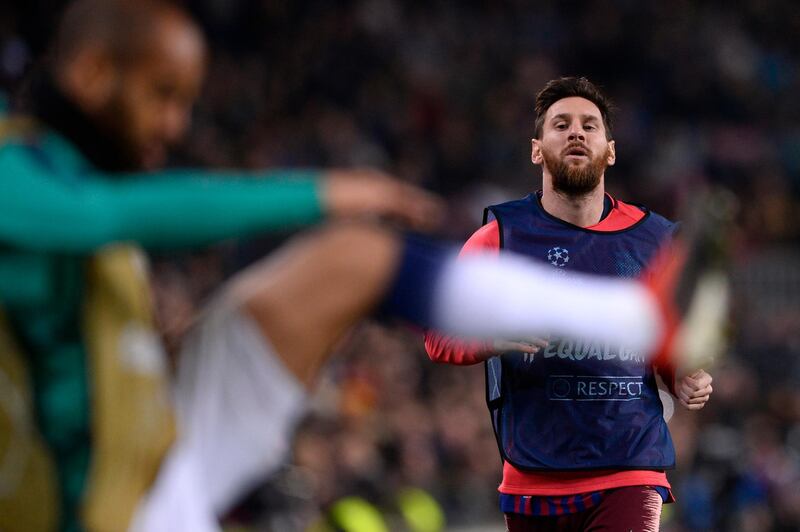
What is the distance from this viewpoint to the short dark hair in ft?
12.2

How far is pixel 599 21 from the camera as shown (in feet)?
49.7

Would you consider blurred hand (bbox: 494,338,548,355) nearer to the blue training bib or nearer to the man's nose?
the blue training bib

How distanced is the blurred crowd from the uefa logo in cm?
360

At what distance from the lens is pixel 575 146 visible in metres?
3.64

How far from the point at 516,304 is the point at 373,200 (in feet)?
1.01

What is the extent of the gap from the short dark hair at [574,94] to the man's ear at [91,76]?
185cm

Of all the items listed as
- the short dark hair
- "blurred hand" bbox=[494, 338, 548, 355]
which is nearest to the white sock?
"blurred hand" bbox=[494, 338, 548, 355]

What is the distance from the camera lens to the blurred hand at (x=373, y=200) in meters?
2.04

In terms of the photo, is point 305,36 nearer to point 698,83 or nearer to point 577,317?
point 698,83

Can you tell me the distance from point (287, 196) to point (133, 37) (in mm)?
389

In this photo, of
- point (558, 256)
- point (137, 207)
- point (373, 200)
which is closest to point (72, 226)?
point (137, 207)

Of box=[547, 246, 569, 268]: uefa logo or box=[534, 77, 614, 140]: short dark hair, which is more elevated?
box=[534, 77, 614, 140]: short dark hair

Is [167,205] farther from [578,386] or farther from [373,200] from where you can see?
[578,386]

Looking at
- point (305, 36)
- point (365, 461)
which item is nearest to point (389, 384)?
point (365, 461)
